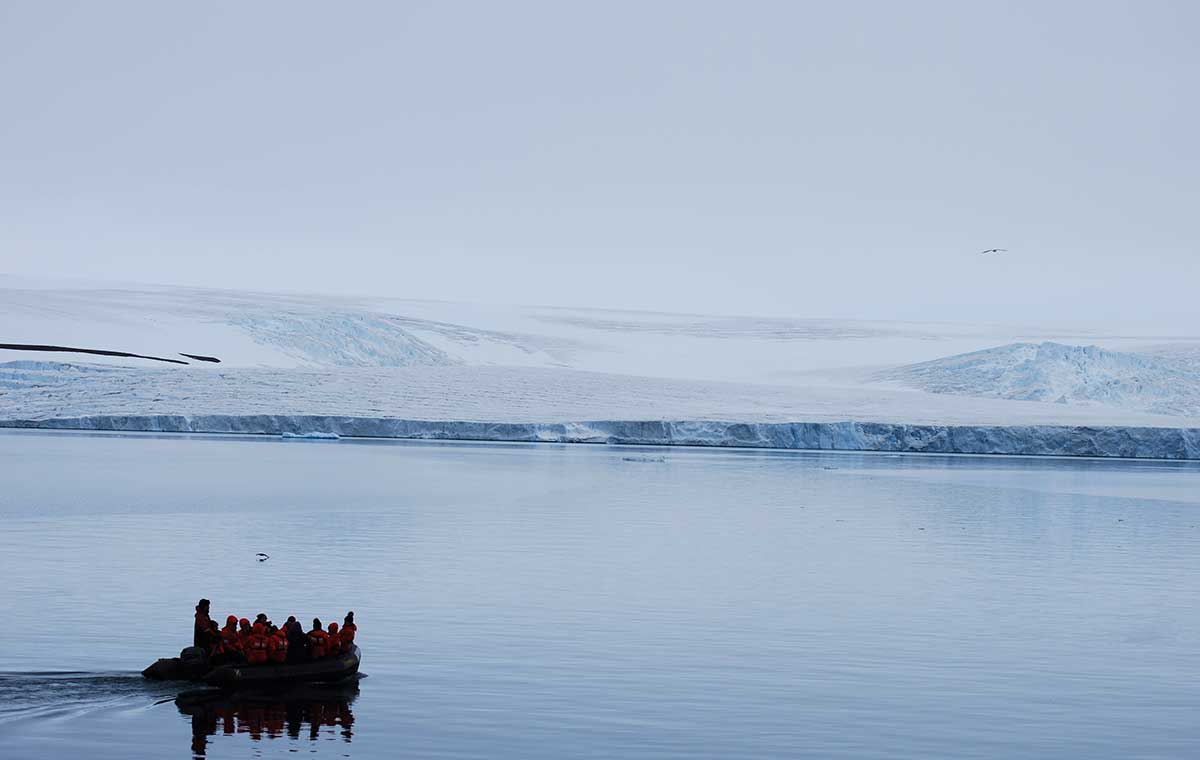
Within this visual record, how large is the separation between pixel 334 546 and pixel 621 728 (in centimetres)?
905

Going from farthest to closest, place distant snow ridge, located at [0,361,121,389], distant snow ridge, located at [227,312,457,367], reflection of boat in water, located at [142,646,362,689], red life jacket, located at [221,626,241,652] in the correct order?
distant snow ridge, located at [227,312,457,367]
distant snow ridge, located at [0,361,121,389]
red life jacket, located at [221,626,241,652]
reflection of boat in water, located at [142,646,362,689]

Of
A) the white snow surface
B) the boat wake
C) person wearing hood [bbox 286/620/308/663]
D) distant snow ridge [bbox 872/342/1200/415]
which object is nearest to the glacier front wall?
the white snow surface

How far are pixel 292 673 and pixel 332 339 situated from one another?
143 ft

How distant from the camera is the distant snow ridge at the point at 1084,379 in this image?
48.3 metres

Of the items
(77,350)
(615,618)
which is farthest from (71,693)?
(77,350)

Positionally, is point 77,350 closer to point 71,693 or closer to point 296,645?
point 296,645

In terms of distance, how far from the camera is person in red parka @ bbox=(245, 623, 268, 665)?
905 centimetres

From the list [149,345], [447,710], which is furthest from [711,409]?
[447,710]

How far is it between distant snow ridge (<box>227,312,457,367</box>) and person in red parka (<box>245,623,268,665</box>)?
4240cm

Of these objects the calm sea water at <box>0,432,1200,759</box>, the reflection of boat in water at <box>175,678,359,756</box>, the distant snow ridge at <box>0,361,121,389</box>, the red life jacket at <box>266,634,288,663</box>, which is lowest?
the reflection of boat in water at <box>175,678,359,756</box>

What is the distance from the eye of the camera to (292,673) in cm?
920

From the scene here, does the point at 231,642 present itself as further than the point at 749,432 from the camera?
No

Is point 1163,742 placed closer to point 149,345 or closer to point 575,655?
point 575,655

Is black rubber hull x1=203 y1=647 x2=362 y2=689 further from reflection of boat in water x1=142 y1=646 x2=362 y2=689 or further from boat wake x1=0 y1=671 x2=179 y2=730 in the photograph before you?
boat wake x1=0 y1=671 x2=179 y2=730
